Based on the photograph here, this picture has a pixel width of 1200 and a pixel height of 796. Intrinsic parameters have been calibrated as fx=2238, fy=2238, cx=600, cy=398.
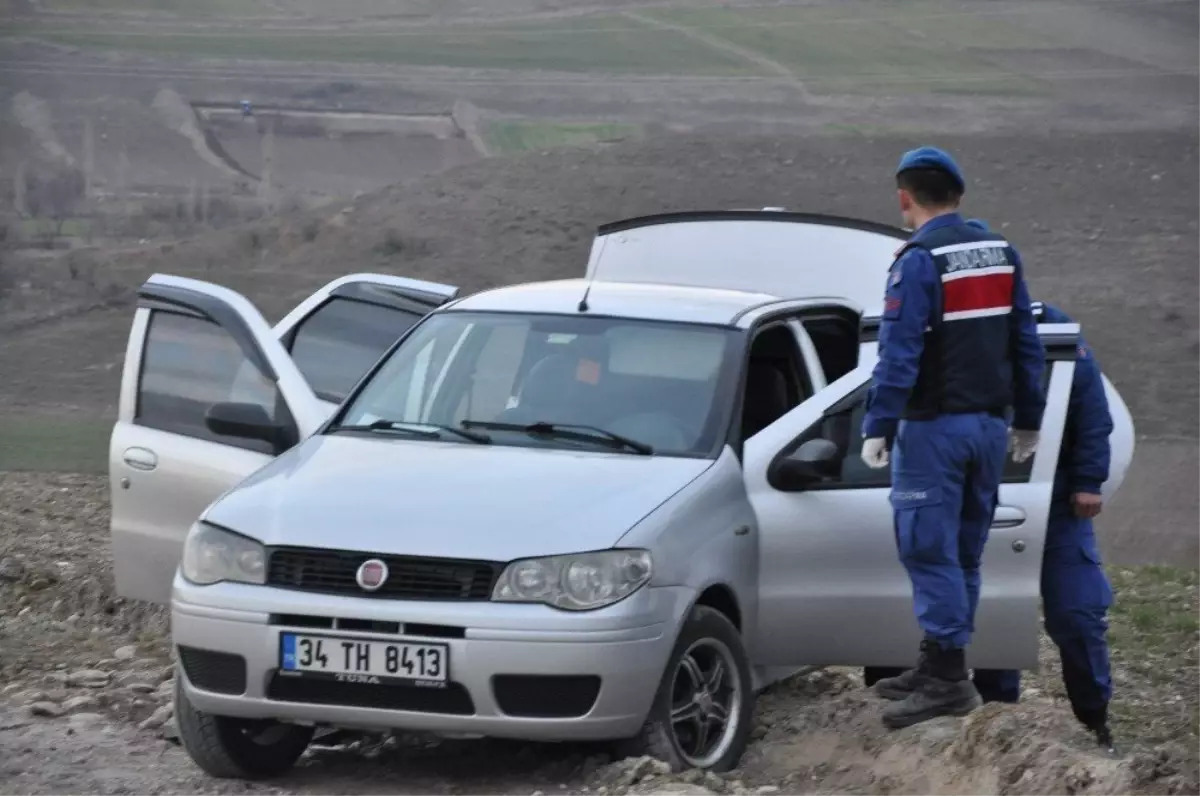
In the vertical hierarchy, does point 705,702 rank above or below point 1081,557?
below

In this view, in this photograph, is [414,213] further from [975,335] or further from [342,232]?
[975,335]

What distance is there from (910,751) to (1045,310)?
5.96ft

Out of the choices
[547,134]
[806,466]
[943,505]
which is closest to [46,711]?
[806,466]

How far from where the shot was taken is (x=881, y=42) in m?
31.1

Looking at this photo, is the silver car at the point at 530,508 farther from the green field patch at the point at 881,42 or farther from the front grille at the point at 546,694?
the green field patch at the point at 881,42

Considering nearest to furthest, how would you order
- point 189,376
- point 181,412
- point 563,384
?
point 563,384 → point 181,412 → point 189,376

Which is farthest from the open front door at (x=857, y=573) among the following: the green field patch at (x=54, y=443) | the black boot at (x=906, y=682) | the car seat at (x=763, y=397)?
the green field patch at (x=54, y=443)

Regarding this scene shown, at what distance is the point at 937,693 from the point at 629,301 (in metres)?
1.78

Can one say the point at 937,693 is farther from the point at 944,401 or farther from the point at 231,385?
the point at 231,385

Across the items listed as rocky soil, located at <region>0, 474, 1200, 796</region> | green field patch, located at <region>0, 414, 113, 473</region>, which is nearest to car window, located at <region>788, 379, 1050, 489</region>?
rocky soil, located at <region>0, 474, 1200, 796</region>

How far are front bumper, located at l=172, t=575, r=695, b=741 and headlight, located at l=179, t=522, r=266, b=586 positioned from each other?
5cm

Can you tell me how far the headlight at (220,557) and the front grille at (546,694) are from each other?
0.79m

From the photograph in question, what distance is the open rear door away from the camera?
28.6 ft

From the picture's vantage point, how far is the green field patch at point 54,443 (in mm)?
17906
